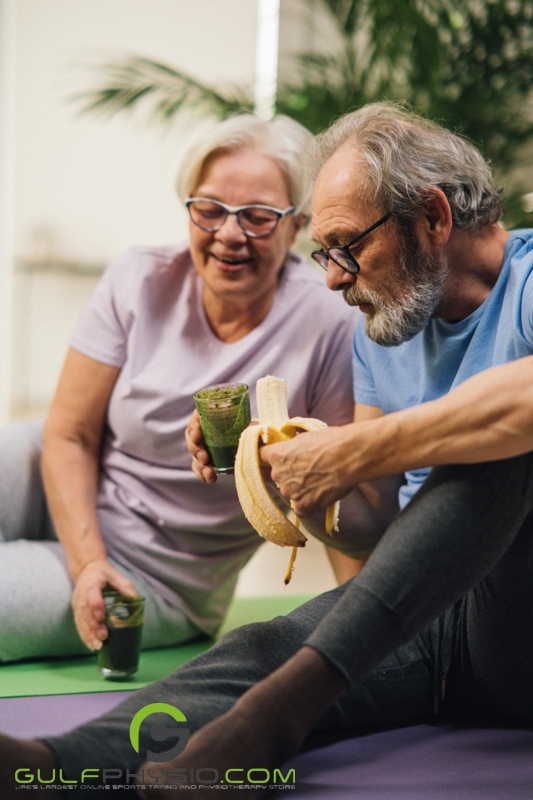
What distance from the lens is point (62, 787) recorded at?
1.01m

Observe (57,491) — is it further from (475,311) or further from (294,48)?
(294,48)

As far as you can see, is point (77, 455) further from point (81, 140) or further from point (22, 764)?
point (81, 140)

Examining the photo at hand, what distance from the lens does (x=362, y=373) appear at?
1.84 meters

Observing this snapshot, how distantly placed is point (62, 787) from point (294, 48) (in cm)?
526

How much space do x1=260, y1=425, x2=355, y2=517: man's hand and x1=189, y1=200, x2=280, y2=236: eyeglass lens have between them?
0.79 m

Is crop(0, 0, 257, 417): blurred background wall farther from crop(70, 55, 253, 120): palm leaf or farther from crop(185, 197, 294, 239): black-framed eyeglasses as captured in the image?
crop(185, 197, 294, 239): black-framed eyeglasses

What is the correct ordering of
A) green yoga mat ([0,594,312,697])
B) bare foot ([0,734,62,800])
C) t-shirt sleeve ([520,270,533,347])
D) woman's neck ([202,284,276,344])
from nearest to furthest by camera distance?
bare foot ([0,734,62,800]) < t-shirt sleeve ([520,270,533,347]) < green yoga mat ([0,594,312,697]) < woman's neck ([202,284,276,344])

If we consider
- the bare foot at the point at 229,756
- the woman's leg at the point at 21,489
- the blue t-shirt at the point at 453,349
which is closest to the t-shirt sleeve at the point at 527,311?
the blue t-shirt at the point at 453,349

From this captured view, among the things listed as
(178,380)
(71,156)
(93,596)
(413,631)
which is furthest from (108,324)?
(71,156)

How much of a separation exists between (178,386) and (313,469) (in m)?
0.80

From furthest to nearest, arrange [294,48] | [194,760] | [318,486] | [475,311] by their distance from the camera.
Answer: [294,48], [475,311], [318,486], [194,760]

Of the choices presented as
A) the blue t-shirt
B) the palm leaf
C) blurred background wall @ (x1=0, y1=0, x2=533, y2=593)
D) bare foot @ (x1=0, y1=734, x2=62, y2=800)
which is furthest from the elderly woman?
blurred background wall @ (x1=0, y1=0, x2=533, y2=593)

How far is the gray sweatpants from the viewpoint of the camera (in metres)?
1.85

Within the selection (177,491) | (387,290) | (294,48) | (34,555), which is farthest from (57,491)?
(294,48)
